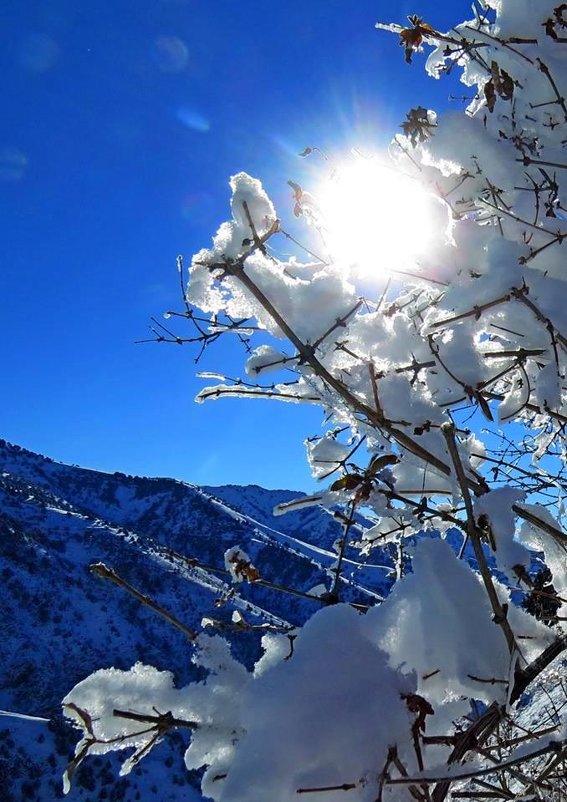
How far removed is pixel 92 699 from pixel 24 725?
50773mm

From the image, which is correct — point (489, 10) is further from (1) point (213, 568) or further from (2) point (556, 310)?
(1) point (213, 568)

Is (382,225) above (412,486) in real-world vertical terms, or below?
above

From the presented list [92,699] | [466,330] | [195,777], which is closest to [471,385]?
→ [466,330]

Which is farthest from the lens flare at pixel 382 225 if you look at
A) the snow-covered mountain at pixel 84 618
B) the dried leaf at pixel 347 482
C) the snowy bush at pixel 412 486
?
the snow-covered mountain at pixel 84 618

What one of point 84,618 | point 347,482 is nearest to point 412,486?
point 347,482

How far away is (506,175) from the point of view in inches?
78.2

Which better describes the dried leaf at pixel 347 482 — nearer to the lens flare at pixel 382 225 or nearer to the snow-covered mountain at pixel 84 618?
the lens flare at pixel 382 225

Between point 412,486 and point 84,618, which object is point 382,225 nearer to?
point 412,486

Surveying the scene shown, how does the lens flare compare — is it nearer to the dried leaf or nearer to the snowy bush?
the snowy bush

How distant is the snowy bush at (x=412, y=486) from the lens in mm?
891

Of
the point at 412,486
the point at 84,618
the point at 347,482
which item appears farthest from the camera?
the point at 84,618

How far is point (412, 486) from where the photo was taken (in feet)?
5.76

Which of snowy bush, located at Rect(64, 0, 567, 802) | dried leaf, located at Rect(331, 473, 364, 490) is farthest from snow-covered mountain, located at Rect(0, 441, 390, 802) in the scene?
dried leaf, located at Rect(331, 473, 364, 490)

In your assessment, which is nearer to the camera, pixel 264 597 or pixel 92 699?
pixel 92 699
